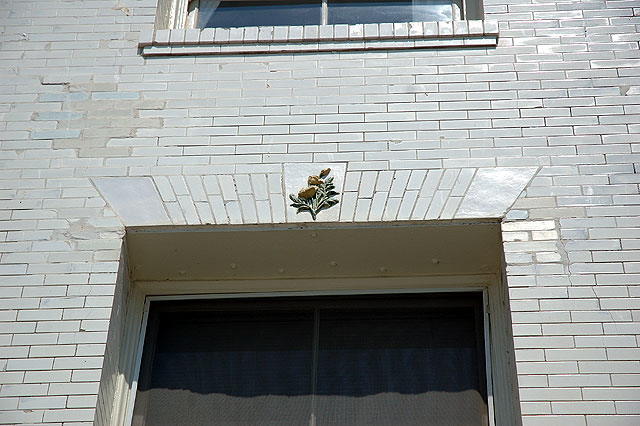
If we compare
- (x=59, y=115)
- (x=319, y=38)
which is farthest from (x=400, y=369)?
(x=59, y=115)

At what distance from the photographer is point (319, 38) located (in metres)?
5.53

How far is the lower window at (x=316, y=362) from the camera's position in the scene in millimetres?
4590

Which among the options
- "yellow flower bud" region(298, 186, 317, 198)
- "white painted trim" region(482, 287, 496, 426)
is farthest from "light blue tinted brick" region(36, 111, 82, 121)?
"white painted trim" region(482, 287, 496, 426)

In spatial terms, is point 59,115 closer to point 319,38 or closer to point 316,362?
point 319,38

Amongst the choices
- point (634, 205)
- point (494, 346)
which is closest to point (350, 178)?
point (494, 346)

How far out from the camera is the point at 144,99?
17.5 ft

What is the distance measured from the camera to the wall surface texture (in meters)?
4.32

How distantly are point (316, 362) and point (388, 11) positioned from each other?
8.13 ft

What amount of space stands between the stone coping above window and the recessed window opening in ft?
1.53

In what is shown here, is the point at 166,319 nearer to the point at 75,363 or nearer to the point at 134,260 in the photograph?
the point at 134,260

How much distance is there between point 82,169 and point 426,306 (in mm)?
2001

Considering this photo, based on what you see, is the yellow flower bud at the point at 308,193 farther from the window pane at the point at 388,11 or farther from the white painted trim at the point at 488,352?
the window pane at the point at 388,11

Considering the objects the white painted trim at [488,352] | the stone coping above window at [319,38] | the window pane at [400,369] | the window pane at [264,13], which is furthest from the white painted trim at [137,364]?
the window pane at [264,13]

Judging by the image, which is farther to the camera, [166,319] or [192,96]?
[192,96]
